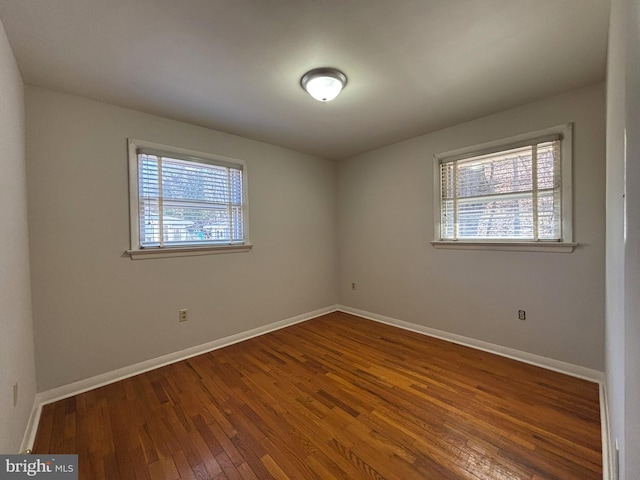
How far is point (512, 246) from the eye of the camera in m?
2.65

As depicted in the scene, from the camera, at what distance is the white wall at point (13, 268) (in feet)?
4.46

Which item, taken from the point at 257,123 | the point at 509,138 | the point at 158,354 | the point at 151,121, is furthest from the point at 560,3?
the point at 158,354

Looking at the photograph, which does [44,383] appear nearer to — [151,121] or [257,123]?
[151,121]

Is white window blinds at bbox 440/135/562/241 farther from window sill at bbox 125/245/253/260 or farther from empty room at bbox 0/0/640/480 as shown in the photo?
window sill at bbox 125/245/253/260

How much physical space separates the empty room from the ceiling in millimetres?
17

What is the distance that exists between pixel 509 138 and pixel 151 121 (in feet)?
11.6

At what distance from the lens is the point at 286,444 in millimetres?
1611

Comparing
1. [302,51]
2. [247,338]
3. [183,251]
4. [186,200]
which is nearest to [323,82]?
[302,51]

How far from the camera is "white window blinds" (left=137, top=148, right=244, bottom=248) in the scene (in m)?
2.60

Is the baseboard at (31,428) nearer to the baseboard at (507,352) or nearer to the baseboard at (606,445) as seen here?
the baseboard at (606,445)

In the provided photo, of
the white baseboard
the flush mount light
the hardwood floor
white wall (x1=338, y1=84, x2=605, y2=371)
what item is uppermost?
the flush mount light

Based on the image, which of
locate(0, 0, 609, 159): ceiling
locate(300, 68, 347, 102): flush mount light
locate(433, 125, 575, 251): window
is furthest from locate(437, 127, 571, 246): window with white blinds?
locate(300, 68, 347, 102): flush mount light

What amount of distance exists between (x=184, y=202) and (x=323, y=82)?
186cm

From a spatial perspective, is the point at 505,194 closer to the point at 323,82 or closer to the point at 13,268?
the point at 323,82
